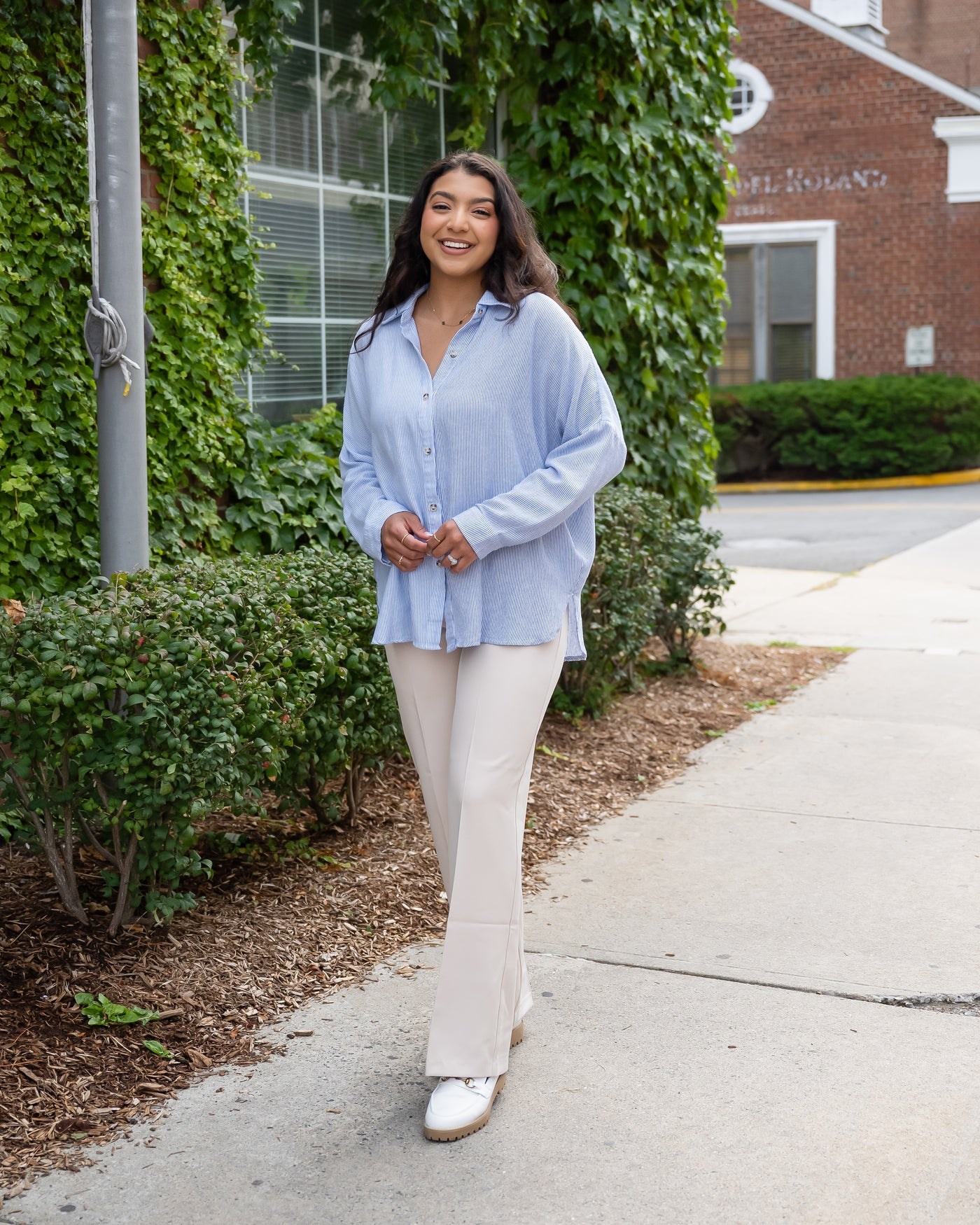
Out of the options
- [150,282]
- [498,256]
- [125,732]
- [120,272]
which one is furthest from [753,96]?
[125,732]

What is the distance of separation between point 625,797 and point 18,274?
273cm

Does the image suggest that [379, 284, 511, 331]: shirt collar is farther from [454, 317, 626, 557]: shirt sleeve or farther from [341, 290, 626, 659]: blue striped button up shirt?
[454, 317, 626, 557]: shirt sleeve

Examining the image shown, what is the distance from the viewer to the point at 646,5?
7090 mm

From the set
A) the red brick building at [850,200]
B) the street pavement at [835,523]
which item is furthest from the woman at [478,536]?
the red brick building at [850,200]

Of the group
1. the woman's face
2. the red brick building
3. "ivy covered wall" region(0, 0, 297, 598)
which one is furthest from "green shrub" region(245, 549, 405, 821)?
the red brick building

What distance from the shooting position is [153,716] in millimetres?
3436

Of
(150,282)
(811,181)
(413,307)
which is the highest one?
(811,181)

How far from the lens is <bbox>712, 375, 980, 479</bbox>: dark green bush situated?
20391 mm

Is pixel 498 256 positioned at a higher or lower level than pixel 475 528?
→ higher

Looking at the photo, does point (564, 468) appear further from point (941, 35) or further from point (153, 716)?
point (941, 35)

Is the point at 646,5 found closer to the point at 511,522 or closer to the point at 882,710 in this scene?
the point at 882,710

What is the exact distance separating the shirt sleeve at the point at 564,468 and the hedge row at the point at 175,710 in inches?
38.0

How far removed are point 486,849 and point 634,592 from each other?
11.3 feet

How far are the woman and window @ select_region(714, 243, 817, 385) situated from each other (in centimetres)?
1997
